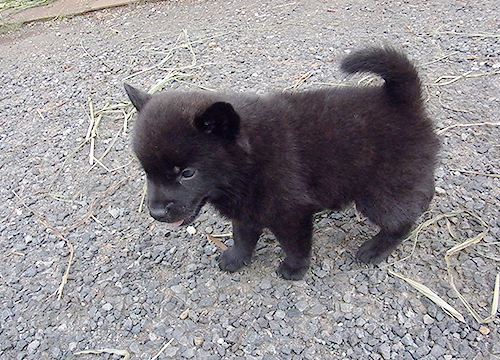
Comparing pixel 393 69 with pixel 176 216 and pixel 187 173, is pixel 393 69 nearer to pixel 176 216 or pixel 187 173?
pixel 187 173

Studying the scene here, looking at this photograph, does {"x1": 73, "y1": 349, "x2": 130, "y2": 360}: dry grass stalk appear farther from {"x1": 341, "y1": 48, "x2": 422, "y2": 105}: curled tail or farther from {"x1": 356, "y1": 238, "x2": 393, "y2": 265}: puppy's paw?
{"x1": 341, "y1": 48, "x2": 422, "y2": 105}: curled tail

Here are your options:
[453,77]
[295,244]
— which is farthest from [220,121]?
[453,77]

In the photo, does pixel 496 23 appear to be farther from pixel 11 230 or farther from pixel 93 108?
pixel 11 230

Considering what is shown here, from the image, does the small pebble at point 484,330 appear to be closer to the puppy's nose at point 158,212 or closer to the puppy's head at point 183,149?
the puppy's head at point 183,149

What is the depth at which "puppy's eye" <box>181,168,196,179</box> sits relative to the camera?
7.90 feet

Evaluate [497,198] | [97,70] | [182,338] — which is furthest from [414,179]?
[97,70]

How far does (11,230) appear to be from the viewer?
3.69m

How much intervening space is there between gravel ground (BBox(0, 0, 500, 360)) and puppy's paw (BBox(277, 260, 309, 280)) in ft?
0.19

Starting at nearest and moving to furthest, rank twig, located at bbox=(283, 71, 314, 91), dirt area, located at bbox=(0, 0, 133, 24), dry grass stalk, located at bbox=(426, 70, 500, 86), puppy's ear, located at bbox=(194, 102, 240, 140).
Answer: puppy's ear, located at bbox=(194, 102, 240, 140), dry grass stalk, located at bbox=(426, 70, 500, 86), twig, located at bbox=(283, 71, 314, 91), dirt area, located at bbox=(0, 0, 133, 24)

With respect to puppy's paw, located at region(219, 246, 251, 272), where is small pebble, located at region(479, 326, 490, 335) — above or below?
below

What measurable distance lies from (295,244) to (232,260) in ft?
1.80

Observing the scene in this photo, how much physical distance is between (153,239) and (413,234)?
2.00 metres

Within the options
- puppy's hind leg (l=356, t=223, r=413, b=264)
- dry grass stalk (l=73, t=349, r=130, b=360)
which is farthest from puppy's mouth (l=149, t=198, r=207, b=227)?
puppy's hind leg (l=356, t=223, r=413, b=264)

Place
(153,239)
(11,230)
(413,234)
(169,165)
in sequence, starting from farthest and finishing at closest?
(11,230), (153,239), (413,234), (169,165)
